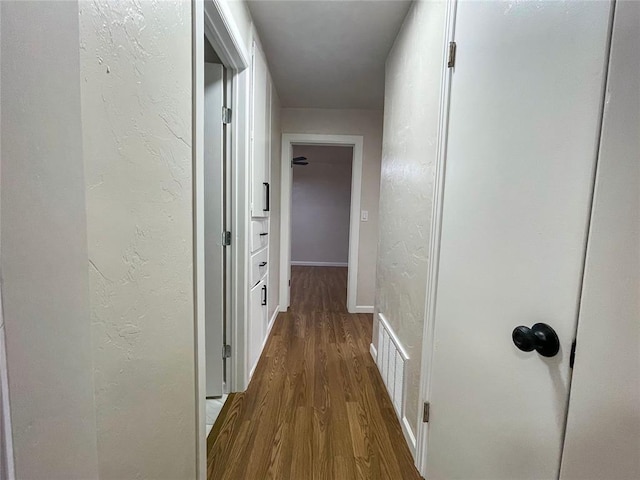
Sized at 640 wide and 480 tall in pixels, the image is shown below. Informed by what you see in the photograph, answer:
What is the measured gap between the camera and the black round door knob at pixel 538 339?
575 millimetres

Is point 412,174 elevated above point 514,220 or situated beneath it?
elevated above

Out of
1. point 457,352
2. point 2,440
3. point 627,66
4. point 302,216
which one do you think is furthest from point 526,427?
point 302,216

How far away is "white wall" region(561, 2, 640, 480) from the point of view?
43cm

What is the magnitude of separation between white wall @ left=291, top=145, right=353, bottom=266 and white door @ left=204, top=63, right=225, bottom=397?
4.58 m

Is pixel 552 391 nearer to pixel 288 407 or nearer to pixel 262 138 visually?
pixel 288 407

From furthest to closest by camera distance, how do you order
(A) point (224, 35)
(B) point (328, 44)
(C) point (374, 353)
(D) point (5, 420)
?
(C) point (374, 353) < (B) point (328, 44) < (A) point (224, 35) < (D) point (5, 420)

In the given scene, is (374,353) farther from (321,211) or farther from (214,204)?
(321,211)

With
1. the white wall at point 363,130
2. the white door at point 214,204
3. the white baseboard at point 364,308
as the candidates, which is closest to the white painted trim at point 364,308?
the white baseboard at point 364,308

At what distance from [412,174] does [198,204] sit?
1111 millimetres

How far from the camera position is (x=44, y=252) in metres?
0.37

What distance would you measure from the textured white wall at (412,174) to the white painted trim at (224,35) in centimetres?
97

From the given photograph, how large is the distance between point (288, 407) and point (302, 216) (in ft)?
16.3

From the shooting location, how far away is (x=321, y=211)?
249 inches

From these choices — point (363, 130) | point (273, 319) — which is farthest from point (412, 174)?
point (273, 319)
